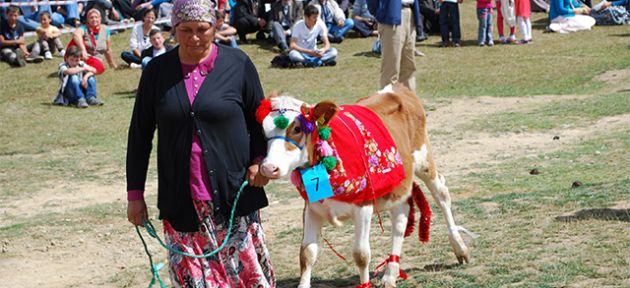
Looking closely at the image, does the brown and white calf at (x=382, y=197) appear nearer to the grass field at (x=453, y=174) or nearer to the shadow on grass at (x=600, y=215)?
the grass field at (x=453, y=174)

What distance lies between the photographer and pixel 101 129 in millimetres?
15680

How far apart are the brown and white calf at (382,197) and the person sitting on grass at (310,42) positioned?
42.1 ft

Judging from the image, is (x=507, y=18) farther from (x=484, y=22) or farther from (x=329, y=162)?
(x=329, y=162)

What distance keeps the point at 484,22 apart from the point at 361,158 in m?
16.4

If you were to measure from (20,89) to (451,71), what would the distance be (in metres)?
8.02

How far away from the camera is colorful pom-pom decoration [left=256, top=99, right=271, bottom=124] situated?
553 centimetres

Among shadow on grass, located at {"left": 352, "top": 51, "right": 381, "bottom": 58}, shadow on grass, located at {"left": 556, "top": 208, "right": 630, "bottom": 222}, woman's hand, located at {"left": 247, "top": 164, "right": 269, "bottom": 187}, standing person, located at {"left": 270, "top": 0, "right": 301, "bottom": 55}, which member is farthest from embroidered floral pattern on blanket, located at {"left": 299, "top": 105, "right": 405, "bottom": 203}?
standing person, located at {"left": 270, "top": 0, "right": 301, "bottom": 55}

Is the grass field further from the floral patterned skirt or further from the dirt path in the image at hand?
the floral patterned skirt

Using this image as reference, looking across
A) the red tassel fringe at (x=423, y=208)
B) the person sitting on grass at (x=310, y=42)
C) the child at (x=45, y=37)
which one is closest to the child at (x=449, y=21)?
the person sitting on grass at (x=310, y=42)

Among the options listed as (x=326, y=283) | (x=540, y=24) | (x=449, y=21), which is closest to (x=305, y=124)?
(x=326, y=283)

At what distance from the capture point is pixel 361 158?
252 inches

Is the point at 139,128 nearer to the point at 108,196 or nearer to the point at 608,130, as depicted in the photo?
the point at 108,196

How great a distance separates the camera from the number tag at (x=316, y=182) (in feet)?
20.0

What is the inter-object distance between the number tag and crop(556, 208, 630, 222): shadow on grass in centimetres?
279
